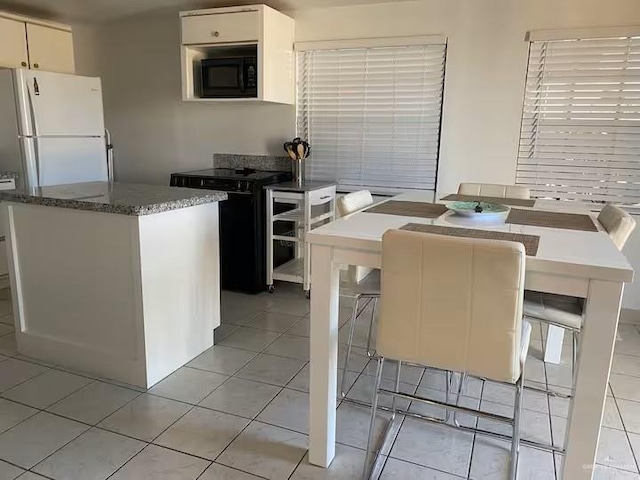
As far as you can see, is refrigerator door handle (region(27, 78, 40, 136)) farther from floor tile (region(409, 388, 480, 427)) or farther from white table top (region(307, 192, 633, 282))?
floor tile (region(409, 388, 480, 427))

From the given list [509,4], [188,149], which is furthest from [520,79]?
[188,149]

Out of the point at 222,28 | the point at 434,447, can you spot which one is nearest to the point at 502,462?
the point at 434,447

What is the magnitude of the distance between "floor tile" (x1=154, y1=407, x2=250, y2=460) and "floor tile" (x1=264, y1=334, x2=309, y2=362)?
0.66m

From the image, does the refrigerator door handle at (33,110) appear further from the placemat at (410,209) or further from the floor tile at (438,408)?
the floor tile at (438,408)

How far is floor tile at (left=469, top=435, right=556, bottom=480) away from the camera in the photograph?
1.82 m

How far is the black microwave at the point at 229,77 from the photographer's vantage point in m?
3.58

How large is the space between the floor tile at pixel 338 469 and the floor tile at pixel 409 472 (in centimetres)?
10

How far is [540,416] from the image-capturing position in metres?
2.22

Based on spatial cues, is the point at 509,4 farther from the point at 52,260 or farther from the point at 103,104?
the point at 103,104

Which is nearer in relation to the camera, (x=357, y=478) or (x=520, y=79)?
(x=357, y=478)

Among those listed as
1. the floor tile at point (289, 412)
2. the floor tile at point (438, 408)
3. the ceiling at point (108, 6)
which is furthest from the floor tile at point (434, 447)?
the ceiling at point (108, 6)

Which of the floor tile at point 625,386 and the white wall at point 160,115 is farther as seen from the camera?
the white wall at point 160,115

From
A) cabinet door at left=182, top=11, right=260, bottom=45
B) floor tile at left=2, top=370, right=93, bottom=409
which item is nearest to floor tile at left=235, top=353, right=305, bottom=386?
floor tile at left=2, top=370, right=93, bottom=409

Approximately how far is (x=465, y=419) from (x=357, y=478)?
2.20ft
